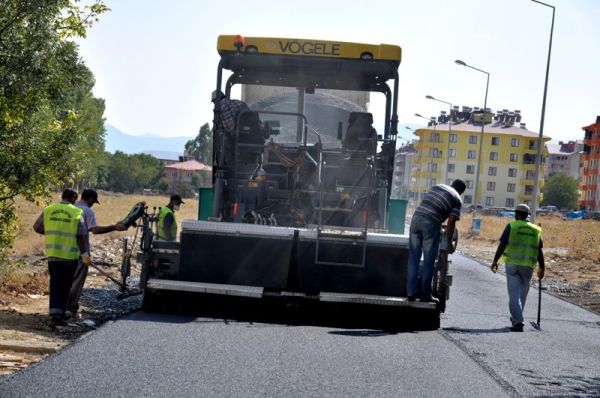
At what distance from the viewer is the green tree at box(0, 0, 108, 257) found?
40.8 feet

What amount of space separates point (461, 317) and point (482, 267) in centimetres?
1280

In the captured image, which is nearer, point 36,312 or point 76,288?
point 76,288

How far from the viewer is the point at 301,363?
8.11m

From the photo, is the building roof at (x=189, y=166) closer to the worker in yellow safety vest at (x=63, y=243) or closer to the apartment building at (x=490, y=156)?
the apartment building at (x=490, y=156)

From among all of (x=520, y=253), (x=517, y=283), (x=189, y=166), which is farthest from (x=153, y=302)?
(x=189, y=166)

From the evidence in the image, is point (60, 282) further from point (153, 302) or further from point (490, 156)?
point (490, 156)

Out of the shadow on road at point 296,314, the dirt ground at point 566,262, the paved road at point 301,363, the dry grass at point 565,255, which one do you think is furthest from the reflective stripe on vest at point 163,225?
the dry grass at point 565,255

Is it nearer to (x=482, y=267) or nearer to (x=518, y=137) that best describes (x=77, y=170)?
(x=482, y=267)

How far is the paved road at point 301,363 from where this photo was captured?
7.02 m

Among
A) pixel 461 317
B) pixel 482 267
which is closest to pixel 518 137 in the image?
pixel 482 267

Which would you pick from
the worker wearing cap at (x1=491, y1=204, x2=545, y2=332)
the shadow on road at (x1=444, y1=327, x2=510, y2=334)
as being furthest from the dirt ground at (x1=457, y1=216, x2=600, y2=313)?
the shadow on road at (x1=444, y1=327, x2=510, y2=334)

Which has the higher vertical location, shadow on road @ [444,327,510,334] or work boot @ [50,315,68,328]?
work boot @ [50,315,68,328]

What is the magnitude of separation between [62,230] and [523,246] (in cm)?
576

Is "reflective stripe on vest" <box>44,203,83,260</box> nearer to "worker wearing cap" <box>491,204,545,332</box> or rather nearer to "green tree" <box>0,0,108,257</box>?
"green tree" <box>0,0,108,257</box>
